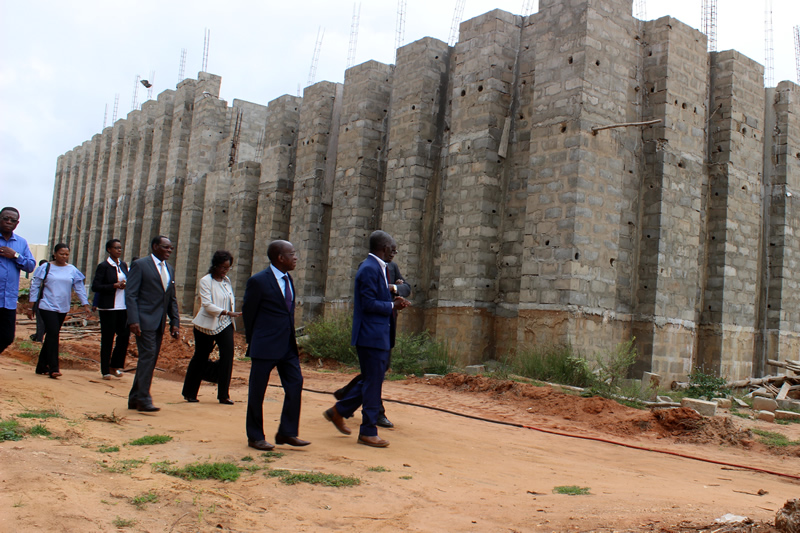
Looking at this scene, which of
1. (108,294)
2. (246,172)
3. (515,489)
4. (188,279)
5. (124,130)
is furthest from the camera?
(124,130)

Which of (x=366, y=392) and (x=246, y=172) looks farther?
(x=246, y=172)

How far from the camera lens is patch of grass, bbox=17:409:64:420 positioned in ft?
17.8

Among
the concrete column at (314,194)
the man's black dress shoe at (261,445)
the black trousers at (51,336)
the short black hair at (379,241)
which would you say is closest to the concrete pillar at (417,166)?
the concrete column at (314,194)

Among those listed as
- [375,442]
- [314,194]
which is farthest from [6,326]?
[314,194]

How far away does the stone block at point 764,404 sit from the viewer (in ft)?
32.0

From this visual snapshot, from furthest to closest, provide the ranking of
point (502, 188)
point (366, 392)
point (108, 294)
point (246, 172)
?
point (246, 172) < point (502, 188) < point (108, 294) < point (366, 392)

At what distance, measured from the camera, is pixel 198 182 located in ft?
81.4

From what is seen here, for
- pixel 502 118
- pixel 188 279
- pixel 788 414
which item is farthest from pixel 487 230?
pixel 188 279

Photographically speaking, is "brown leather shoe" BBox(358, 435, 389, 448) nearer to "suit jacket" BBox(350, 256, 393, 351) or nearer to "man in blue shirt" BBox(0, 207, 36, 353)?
"suit jacket" BBox(350, 256, 393, 351)

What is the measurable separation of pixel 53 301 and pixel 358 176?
933 centimetres

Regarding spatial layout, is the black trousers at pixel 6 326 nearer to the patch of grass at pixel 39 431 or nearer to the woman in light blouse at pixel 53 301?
the woman in light blouse at pixel 53 301

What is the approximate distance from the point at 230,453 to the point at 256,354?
79cm

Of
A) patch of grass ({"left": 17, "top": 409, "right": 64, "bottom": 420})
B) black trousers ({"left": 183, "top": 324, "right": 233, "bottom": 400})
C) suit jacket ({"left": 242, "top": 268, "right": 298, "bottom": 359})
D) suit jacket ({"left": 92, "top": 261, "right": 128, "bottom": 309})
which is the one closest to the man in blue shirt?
suit jacket ({"left": 92, "top": 261, "right": 128, "bottom": 309})

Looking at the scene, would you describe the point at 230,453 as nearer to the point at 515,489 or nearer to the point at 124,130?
the point at 515,489
